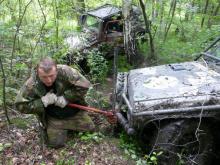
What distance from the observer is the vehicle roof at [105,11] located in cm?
825

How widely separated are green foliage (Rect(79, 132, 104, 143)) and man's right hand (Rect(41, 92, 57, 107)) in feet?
2.37

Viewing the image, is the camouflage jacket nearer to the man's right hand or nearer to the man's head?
the man's right hand

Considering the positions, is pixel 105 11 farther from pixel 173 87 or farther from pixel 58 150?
pixel 58 150

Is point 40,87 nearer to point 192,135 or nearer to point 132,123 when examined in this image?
point 132,123

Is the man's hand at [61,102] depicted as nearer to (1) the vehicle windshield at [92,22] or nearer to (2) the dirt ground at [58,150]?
(2) the dirt ground at [58,150]

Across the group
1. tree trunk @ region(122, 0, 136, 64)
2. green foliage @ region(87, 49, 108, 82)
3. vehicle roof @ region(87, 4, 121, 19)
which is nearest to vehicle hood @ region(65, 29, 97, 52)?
green foliage @ region(87, 49, 108, 82)

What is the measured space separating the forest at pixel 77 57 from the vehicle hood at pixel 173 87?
545 mm

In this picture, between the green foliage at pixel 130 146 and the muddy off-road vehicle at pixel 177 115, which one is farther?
the green foliage at pixel 130 146

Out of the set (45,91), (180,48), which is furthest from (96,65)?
(45,91)

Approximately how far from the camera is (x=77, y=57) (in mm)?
6715

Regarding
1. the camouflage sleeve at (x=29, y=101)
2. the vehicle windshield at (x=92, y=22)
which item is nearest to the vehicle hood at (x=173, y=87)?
the camouflage sleeve at (x=29, y=101)

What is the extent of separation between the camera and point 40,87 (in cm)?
398

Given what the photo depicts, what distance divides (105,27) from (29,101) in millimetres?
4723

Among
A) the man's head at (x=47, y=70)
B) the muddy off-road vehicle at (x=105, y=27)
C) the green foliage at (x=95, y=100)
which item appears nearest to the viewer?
the man's head at (x=47, y=70)
